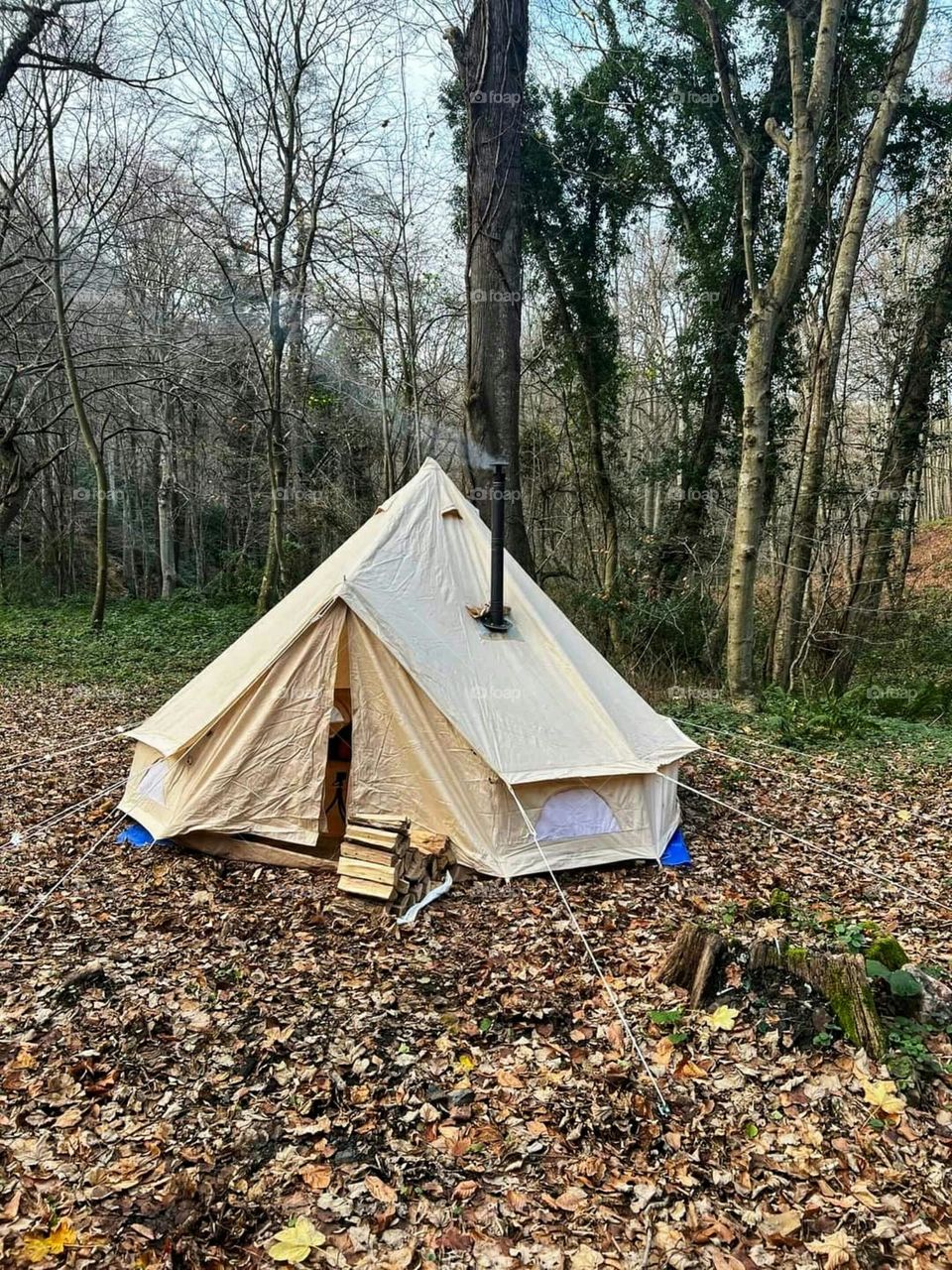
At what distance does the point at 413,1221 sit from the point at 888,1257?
139cm

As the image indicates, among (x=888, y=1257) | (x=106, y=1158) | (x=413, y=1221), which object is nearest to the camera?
(x=888, y=1257)

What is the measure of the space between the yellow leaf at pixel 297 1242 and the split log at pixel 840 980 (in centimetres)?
203

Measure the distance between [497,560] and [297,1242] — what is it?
12.1ft

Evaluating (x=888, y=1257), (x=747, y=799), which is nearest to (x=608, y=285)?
(x=747, y=799)

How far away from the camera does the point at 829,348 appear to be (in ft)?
29.8

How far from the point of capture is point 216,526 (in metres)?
24.4

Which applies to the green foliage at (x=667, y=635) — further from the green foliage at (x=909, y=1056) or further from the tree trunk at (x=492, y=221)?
the green foliage at (x=909, y=1056)

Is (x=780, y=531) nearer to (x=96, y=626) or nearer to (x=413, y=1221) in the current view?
(x=413, y=1221)

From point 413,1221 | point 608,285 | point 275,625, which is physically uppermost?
point 608,285

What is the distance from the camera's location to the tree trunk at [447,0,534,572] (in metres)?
7.45
